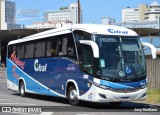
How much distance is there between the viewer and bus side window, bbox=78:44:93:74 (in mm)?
15250

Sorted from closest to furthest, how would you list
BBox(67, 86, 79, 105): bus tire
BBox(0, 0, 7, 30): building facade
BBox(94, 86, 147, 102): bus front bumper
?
BBox(94, 86, 147, 102): bus front bumper → BBox(67, 86, 79, 105): bus tire → BBox(0, 0, 7, 30): building facade

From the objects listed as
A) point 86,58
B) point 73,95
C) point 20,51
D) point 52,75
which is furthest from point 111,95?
point 20,51

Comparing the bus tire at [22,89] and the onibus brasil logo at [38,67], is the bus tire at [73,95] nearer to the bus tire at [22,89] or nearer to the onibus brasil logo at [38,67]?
the onibus brasil logo at [38,67]

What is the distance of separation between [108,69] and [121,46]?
115 cm

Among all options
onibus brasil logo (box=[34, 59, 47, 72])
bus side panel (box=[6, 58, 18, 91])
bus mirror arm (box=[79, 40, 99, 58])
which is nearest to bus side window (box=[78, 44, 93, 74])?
Result: bus mirror arm (box=[79, 40, 99, 58])

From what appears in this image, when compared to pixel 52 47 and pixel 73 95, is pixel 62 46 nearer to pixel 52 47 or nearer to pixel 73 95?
pixel 52 47

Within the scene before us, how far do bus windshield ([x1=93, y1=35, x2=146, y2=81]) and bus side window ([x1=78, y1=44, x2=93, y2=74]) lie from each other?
0.42 metres

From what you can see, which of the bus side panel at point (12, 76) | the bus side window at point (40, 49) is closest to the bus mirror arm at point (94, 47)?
the bus side window at point (40, 49)

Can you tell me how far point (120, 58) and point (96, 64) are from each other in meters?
0.96

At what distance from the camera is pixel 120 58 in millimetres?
15109

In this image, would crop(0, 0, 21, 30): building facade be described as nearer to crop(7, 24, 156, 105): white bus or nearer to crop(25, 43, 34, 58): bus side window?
crop(25, 43, 34, 58): bus side window

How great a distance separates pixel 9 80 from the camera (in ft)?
79.3

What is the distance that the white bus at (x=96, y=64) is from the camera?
1483cm

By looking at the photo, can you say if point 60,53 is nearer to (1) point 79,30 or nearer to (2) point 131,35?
(1) point 79,30
